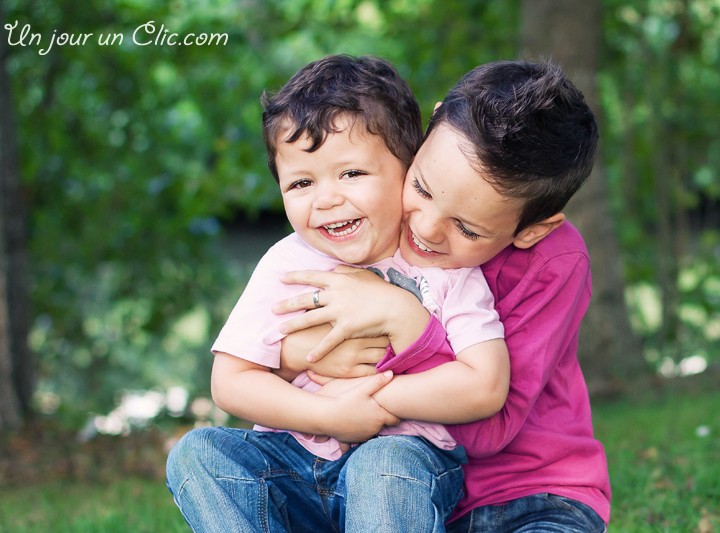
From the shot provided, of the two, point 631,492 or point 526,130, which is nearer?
point 526,130

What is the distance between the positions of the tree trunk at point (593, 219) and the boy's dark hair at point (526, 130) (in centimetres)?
391

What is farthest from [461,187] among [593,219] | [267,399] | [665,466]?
[593,219]

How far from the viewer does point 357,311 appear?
2.31m

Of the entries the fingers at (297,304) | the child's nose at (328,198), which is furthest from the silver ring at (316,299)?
the child's nose at (328,198)

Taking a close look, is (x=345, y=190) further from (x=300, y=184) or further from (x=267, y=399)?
(x=267, y=399)

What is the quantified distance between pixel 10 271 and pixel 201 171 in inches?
92.8

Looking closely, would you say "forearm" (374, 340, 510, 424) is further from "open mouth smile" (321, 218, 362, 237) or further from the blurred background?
the blurred background

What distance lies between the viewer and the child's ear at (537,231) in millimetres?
2346

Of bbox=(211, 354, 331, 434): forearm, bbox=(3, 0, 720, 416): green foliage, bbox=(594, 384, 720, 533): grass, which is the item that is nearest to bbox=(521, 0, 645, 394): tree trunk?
bbox=(3, 0, 720, 416): green foliage

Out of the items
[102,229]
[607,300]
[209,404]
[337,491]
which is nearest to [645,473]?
[337,491]

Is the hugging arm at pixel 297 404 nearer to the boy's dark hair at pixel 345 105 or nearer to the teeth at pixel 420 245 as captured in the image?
the teeth at pixel 420 245

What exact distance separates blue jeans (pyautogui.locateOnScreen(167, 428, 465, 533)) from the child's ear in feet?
1.84


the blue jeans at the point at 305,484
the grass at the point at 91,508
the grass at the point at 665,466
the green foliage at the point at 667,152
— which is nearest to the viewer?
the blue jeans at the point at 305,484

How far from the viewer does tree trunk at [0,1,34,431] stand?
5.75m
